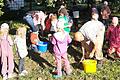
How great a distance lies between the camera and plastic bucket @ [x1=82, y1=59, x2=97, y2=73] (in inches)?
377

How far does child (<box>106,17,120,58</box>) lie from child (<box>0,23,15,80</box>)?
9.49ft

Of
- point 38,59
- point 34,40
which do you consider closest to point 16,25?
point 34,40

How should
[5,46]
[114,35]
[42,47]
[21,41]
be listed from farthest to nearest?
[42,47] < [114,35] < [21,41] < [5,46]

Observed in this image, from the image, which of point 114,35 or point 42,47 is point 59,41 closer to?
point 114,35

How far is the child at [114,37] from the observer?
10.3 m

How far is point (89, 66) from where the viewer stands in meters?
9.60

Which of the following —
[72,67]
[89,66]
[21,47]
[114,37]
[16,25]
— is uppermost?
[21,47]

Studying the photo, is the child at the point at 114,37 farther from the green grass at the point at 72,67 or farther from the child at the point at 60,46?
the child at the point at 60,46

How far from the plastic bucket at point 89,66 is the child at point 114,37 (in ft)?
3.39

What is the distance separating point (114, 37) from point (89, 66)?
4.43 ft

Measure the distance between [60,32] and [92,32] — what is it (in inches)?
39.4

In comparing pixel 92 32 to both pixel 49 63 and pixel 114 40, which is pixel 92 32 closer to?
pixel 114 40

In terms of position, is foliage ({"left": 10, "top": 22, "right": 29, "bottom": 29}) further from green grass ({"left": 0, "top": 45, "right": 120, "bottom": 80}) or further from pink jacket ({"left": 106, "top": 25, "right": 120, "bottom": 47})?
pink jacket ({"left": 106, "top": 25, "right": 120, "bottom": 47})

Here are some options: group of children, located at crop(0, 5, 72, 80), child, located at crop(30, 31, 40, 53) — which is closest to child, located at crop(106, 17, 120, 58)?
group of children, located at crop(0, 5, 72, 80)
